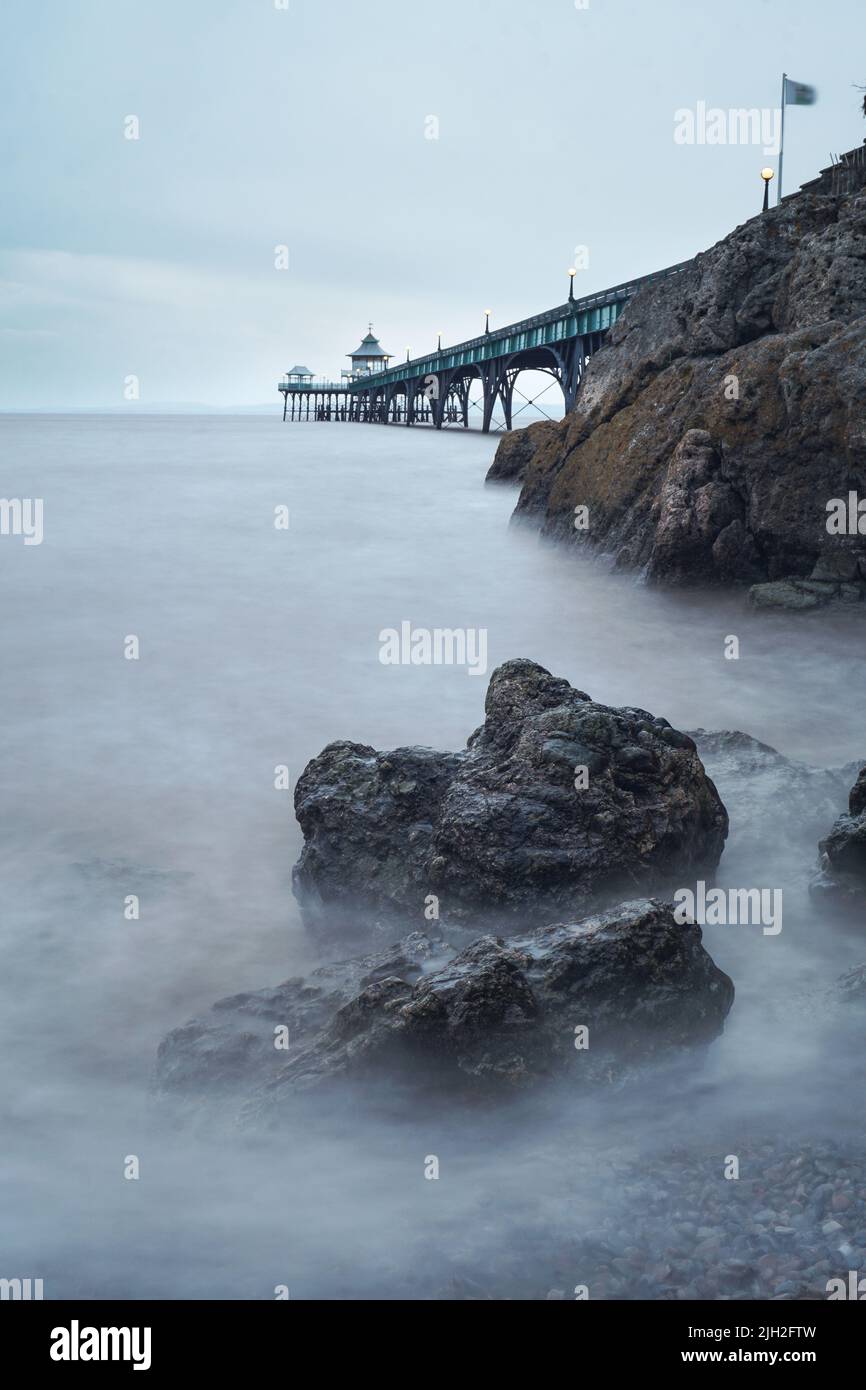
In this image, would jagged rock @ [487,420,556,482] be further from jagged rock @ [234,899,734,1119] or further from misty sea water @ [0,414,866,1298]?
jagged rock @ [234,899,734,1119]

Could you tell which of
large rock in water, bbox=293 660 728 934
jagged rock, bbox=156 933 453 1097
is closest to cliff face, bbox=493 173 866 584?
large rock in water, bbox=293 660 728 934

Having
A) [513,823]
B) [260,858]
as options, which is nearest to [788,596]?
[260,858]

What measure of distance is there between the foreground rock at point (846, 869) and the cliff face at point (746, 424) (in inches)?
300

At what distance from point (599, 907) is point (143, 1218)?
2760 mm

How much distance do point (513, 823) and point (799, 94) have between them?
135 ft

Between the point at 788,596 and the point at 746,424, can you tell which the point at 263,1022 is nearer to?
the point at 788,596

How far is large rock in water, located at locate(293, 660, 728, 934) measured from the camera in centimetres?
581

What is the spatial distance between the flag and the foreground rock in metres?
39.5

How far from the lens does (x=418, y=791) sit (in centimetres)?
653

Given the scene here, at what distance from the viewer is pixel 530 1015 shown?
4.54m

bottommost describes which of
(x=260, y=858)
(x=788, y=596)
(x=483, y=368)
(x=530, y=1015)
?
(x=260, y=858)

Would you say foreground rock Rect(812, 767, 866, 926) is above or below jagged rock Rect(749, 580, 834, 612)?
below
